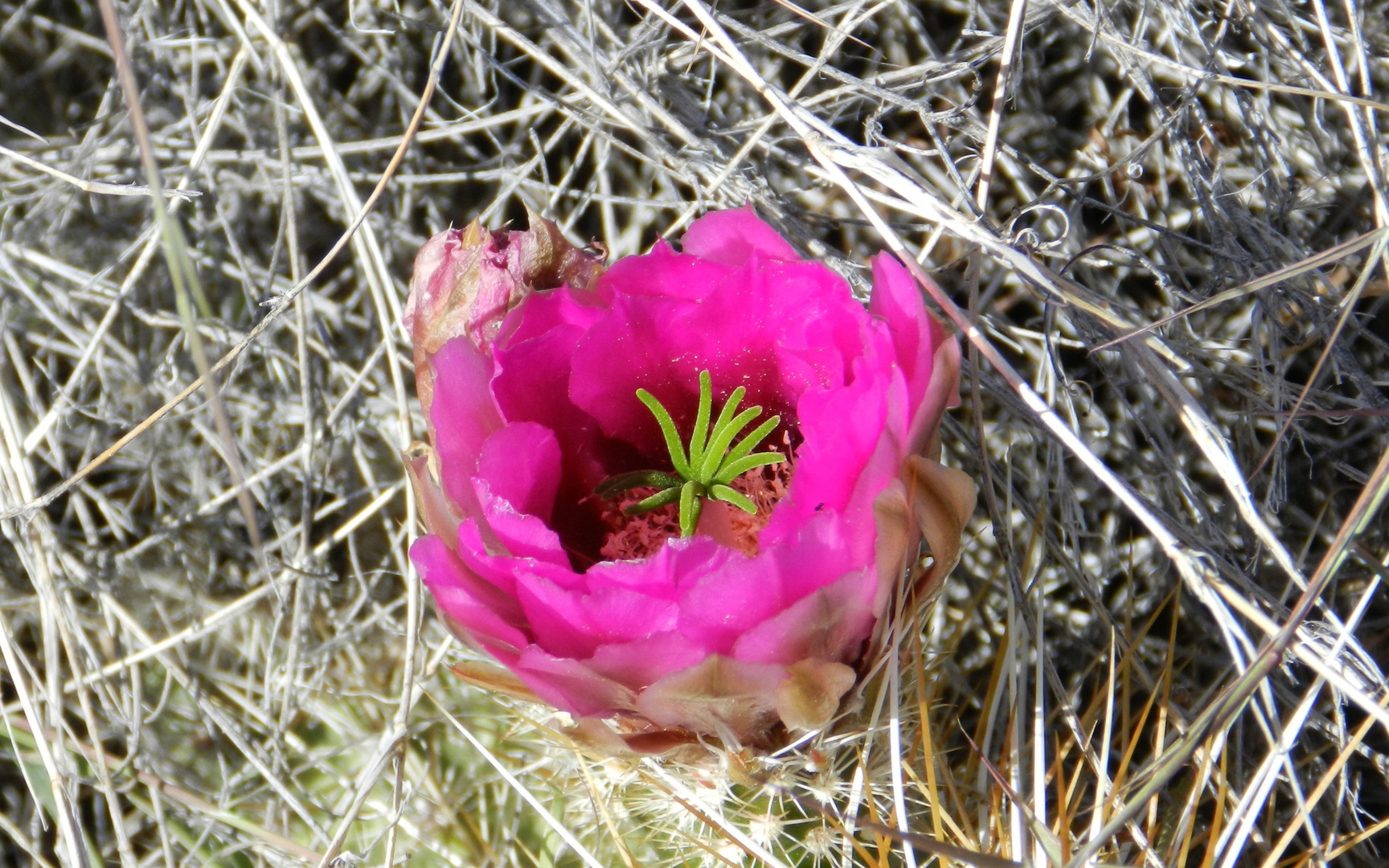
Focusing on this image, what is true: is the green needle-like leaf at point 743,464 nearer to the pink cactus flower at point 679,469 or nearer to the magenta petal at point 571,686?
the pink cactus flower at point 679,469

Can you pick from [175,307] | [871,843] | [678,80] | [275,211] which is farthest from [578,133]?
[871,843]

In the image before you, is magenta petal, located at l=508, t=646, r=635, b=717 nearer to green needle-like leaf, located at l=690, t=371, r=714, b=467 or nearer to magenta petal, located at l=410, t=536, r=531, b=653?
magenta petal, located at l=410, t=536, r=531, b=653

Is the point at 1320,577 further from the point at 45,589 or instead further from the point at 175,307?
the point at 175,307

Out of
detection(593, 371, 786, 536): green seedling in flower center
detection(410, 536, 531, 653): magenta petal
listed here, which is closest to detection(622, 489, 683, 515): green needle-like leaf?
detection(593, 371, 786, 536): green seedling in flower center

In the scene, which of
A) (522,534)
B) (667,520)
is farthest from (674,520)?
(522,534)

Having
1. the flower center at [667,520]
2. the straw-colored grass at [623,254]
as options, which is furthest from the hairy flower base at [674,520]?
the straw-colored grass at [623,254]

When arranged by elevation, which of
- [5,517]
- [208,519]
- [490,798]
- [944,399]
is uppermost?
[944,399]
